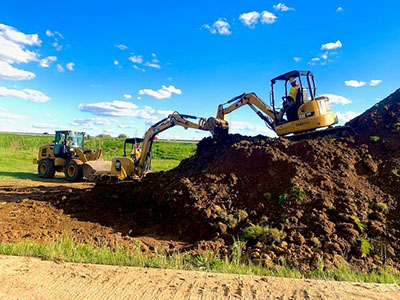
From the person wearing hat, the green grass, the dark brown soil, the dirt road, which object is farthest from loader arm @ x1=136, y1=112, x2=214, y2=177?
the dirt road

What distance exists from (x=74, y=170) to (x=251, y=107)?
9.87 metres

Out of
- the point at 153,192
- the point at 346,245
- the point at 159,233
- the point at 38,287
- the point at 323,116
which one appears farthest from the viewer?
the point at 323,116

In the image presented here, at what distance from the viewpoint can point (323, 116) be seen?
9.84 m

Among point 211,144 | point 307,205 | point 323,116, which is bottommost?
point 307,205

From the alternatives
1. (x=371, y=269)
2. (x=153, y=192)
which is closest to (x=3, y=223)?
(x=153, y=192)

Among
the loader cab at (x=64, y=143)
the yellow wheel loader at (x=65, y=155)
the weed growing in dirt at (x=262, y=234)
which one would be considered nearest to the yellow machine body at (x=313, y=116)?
the weed growing in dirt at (x=262, y=234)

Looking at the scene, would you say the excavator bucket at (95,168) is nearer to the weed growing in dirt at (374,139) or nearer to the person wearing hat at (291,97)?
the person wearing hat at (291,97)

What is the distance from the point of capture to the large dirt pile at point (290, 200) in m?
5.38

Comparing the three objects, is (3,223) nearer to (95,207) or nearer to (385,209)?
(95,207)

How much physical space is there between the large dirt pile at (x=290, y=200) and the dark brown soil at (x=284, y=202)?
0.07ft

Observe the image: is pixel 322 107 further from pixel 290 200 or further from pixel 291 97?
pixel 290 200

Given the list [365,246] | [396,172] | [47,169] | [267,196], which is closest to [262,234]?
[267,196]

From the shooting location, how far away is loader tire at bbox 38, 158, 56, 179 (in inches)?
669

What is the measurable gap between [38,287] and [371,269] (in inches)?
186
